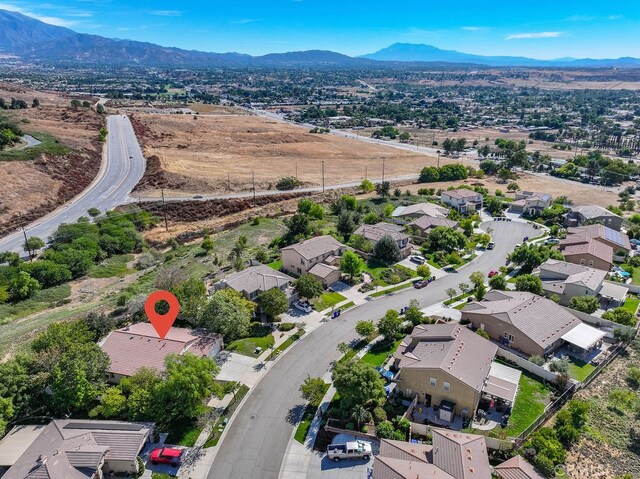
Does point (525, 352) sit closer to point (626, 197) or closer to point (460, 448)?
point (460, 448)

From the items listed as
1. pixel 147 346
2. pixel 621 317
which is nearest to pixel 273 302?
pixel 147 346

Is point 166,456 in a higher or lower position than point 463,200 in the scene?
lower

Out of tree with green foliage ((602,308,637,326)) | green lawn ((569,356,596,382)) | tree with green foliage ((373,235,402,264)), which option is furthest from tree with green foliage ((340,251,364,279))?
tree with green foliage ((602,308,637,326))

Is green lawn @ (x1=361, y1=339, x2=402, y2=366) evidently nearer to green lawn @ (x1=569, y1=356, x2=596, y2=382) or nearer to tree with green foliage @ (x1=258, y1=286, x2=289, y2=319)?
tree with green foliage @ (x1=258, y1=286, x2=289, y2=319)

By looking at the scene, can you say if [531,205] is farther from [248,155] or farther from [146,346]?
[248,155]

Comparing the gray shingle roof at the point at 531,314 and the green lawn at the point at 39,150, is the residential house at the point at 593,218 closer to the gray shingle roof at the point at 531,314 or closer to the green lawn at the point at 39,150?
the gray shingle roof at the point at 531,314

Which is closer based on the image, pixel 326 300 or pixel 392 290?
pixel 326 300
